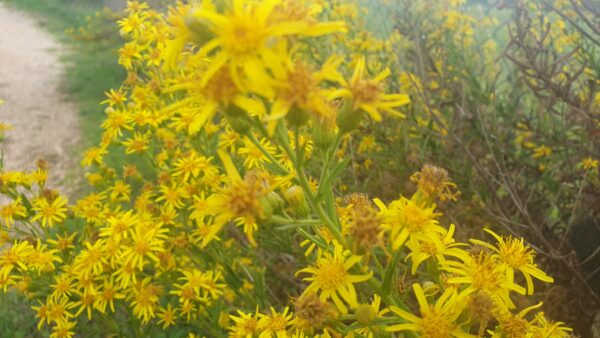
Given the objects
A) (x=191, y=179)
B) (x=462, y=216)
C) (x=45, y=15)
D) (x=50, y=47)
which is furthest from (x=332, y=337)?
(x=45, y=15)

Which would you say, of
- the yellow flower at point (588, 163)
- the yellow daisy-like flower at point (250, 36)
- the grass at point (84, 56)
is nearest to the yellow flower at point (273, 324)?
the yellow daisy-like flower at point (250, 36)

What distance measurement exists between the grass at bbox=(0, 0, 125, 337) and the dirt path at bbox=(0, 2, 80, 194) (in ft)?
0.56

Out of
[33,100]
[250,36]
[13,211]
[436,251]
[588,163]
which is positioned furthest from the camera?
[33,100]

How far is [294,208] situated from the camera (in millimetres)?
1488

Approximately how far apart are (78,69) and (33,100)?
4.38ft

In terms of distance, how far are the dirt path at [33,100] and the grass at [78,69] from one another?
0.17 meters

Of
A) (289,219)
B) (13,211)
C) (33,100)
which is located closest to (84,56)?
(33,100)

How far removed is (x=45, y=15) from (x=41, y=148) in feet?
22.5

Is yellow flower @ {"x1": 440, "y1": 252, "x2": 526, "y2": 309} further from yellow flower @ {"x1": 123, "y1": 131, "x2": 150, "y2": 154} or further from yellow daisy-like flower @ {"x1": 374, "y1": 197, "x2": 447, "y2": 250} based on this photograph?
yellow flower @ {"x1": 123, "y1": 131, "x2": 150, "y2": 154}

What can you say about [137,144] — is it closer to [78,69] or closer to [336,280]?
[336,280]

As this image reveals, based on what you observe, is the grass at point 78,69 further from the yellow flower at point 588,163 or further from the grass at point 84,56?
the yellow flower at point 588,163

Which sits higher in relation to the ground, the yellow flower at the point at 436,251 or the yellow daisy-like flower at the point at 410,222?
the yellow daisy-like flower at the point at 410,222

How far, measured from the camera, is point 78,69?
33.0 ft

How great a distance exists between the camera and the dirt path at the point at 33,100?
7.11m
